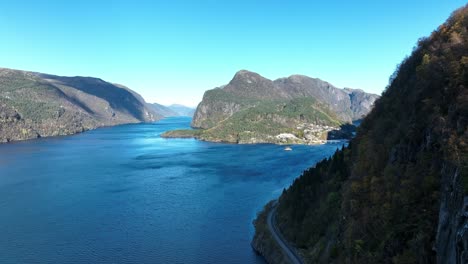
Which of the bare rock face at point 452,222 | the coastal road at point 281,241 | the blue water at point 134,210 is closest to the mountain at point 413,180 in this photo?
the bare rock face at point 452,222

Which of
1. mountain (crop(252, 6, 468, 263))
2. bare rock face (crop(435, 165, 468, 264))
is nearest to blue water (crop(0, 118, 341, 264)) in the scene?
mountain (crop(252, 6, 468, 263))

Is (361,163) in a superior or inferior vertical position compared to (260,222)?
superior

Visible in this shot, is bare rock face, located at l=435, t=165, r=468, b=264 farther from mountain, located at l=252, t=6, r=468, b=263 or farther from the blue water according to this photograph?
the blue water

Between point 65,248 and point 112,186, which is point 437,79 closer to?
point 65,248

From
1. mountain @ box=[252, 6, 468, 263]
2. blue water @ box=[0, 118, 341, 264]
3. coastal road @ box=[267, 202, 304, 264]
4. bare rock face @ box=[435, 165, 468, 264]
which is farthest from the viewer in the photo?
blue water @ box=[0, 118, 341, 264]

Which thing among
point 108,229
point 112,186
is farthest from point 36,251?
point 112,186

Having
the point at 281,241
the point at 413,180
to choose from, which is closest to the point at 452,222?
the point at 413,180

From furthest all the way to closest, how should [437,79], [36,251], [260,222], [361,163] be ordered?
[260,222], [36,251], [361,163], [437,79]
